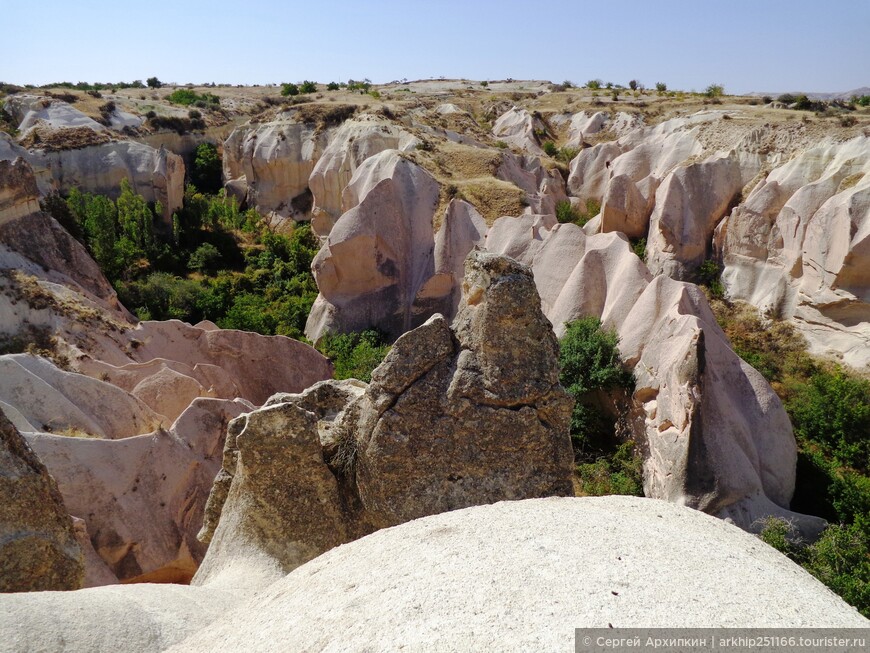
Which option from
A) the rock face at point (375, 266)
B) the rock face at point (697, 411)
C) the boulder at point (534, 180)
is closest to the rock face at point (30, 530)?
the rock face at point (697, 411)

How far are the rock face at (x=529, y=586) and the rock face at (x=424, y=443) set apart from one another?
1462 millimetres

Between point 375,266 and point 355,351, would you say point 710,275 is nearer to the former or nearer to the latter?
point 375,266

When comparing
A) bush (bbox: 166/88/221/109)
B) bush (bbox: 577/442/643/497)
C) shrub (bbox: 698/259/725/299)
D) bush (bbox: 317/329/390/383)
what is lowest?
bush (bbox: 577/442/643/497)

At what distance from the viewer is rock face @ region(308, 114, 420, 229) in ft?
84.3

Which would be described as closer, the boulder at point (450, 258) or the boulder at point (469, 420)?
the boulder at point (469, 420)

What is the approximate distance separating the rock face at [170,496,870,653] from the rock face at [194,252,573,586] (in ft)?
4.80

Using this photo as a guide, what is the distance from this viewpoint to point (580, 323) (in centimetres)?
1448

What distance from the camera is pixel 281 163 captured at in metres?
29.4

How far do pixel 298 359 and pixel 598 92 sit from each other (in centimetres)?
3684

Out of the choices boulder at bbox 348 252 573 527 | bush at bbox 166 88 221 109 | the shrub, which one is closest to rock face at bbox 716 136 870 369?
the shrub

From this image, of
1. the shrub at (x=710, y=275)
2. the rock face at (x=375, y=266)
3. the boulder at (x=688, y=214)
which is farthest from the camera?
the boulder at (x=688, y=214)

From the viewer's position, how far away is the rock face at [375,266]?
18781 mm

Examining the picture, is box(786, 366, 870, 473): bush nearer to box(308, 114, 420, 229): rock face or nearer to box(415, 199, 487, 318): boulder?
box(415, 199, 487, 318): boulder

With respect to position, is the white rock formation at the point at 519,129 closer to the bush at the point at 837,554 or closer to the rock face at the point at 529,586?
the bush at the point at 837,554
